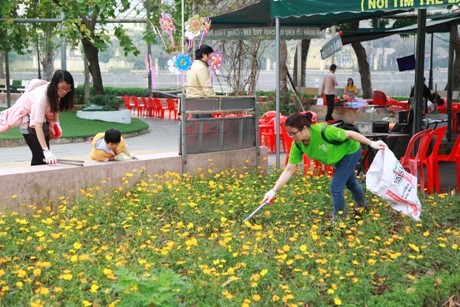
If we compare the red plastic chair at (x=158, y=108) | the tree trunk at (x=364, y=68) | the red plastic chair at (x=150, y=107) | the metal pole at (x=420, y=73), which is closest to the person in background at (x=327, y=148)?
the metal pole at (x=420, y=73)

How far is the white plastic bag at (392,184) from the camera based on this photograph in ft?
22.8

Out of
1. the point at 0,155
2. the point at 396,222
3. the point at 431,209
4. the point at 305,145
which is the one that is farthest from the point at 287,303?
the point at 0,155

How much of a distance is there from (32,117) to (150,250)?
2284 millimetres

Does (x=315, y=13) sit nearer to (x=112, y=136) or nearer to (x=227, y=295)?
(x=112, y=136)

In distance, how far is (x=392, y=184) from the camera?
6.96 metres

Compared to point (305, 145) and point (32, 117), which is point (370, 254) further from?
point (32, 117)

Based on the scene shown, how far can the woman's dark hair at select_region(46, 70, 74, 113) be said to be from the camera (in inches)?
286

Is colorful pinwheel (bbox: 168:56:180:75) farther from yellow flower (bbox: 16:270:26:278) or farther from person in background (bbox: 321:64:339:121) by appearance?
person in background (bbox: 321:64:339:121)

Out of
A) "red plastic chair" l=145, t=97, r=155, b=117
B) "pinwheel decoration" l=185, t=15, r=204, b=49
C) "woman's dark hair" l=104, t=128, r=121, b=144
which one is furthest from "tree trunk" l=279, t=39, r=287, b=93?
"woman's dark hair" l=104, t=128, r=121, b=144

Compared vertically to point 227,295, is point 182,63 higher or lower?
higher

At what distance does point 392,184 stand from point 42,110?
3.31 metres

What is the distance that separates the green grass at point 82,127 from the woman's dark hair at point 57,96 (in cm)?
935

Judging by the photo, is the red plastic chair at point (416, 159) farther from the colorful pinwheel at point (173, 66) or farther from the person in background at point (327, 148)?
the colorful pinwheel at point (173, 66)

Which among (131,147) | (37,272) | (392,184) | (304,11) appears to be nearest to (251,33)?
(304,11)
